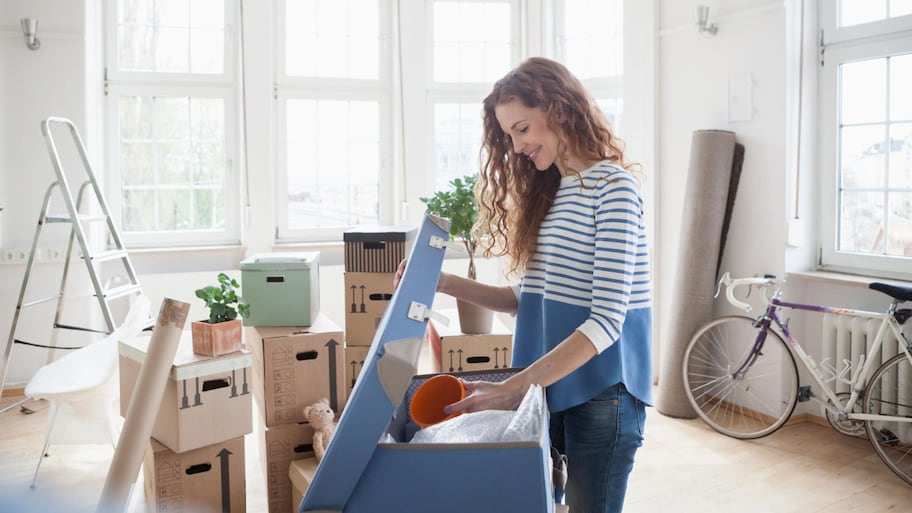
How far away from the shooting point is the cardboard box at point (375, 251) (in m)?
2.71

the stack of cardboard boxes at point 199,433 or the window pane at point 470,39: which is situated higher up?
the window pane at point 470,39

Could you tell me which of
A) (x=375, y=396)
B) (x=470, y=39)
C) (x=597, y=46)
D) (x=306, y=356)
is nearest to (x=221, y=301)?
(x=306, y=356)

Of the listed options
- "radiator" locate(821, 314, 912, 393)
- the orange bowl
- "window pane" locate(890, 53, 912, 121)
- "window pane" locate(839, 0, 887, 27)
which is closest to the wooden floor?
"radiator" locate(821, 314, 912, 393)

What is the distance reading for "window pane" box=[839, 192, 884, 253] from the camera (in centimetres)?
370

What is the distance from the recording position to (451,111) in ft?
18.1

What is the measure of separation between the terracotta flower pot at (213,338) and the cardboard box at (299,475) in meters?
0.45

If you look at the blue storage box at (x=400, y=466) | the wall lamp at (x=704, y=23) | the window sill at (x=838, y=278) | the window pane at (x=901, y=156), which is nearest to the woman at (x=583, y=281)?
the blue storage box at (x=400, y=466)

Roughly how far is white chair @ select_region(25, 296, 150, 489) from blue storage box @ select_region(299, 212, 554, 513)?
230 centimetres

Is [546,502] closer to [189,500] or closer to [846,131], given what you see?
[189,500]

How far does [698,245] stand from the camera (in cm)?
398

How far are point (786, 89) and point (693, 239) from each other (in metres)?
0.89

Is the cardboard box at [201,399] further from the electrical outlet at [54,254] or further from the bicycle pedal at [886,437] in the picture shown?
the bicycle pedal at [886,437]

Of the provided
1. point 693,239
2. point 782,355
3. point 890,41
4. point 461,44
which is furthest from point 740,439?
point 461,44

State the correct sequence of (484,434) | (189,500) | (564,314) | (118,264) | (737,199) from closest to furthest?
(484,434)
(564,314)
(189,500)
(737,199)
(118,264)
